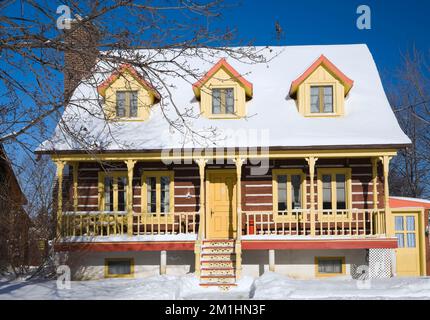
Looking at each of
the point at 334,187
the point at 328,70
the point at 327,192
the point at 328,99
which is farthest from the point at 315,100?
the point at 327,192

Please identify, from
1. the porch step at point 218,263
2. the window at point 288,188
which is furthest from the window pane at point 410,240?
the porch step at point 218,263

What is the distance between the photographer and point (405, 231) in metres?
18.8

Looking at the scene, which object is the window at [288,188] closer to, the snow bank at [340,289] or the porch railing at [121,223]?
the porch railing at [121,223]

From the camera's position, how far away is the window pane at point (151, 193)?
63.3 feet

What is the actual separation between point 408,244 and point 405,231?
452 mm

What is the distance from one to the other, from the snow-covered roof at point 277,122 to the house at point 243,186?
7cm

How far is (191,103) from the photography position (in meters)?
20.0

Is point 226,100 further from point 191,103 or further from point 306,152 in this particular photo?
point 306,152

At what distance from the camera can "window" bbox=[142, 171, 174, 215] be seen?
63.0ft

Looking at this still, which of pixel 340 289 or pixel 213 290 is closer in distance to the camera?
pixel 340 289

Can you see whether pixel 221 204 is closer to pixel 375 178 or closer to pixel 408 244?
pixel 375 178

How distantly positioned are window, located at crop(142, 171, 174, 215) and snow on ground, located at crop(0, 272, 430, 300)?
3.40 metres

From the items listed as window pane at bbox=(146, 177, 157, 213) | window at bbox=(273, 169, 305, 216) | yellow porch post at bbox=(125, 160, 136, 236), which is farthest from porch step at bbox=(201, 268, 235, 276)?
window pane at bbox=(146, 177, 157, 213)

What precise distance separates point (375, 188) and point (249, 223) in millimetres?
4432
